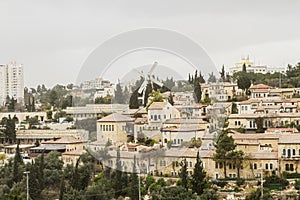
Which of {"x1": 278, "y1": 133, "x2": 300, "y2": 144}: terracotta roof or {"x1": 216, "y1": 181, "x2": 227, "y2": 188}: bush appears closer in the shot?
{"x1": 216, "y1": 181, "x2": 227, "y2": 188}: bush

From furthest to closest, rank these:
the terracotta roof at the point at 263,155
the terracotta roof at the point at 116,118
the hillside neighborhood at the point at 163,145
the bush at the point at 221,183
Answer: the terracotta roof at the point at 263,155 < the bush at the point at 221,183 < the hillside neighborhood at the point at 163,145 < the terracotta roof at the point at 116,118

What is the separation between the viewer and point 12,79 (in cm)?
2217

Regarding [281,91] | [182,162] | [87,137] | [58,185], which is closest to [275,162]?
[182,162]

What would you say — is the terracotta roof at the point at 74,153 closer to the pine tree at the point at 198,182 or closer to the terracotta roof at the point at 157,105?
the pine tree at the point at 198,182

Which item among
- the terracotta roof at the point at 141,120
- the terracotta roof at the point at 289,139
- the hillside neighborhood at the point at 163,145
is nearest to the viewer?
the terracotta roof at the point at 141,120

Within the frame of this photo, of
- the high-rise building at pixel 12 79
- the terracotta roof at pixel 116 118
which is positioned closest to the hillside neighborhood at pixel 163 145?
the terracotta roof at pixel 116 118

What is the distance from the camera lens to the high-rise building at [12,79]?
22.2 meters

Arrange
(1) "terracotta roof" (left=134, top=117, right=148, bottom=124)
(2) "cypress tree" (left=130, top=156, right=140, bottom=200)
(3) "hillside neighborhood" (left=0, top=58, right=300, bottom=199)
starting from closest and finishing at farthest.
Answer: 1. (1) "terracotta roof" (left=134, top=117, right=148, bottom=124)
2. (3) "hillside neighborhood" (left=0, top=58, right=300, bottom=199)
3. (2) "cypress tree" (left=130, top=156, right=140, bottom=200)

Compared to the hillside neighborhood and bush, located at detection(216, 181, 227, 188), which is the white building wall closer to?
the hillside neighborhood

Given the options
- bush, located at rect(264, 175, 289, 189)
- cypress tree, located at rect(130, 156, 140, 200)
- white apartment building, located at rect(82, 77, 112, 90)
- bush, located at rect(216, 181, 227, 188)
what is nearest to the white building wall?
bush, located at rect(216, 181, 227, 188)

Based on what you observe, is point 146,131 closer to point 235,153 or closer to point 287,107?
point 235,153

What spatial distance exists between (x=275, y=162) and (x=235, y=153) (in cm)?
49

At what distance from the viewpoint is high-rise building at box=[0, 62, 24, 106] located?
2217 centimetres

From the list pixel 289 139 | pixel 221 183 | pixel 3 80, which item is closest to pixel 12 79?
pixel 3 80
